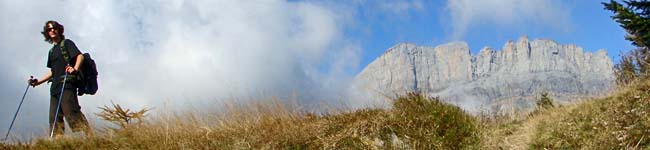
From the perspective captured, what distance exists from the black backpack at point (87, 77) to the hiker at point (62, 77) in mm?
61

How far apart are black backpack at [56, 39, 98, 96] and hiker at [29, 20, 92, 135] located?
0.20 ft

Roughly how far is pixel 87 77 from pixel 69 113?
429mm

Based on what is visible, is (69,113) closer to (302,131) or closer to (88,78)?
(88,78)

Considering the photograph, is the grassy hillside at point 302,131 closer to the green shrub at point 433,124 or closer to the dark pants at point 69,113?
the green shrub at point 433,124

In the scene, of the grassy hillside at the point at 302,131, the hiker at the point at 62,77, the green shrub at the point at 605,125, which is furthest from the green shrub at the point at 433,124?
the hiker at the point at 62,77

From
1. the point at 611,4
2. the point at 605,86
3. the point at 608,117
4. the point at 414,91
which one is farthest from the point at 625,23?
the point at 608,117

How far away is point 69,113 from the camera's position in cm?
643

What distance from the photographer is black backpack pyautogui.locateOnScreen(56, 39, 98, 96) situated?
653 centimetres

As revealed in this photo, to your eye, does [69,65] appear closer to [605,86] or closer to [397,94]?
[397,94]

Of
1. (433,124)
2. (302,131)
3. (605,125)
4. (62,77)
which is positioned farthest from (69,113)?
(605,125)

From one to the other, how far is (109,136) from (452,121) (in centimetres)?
333

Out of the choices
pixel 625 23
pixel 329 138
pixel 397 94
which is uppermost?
pixel 625 23

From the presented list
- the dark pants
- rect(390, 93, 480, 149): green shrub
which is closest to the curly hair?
the dark pants

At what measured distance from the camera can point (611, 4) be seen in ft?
56.1
